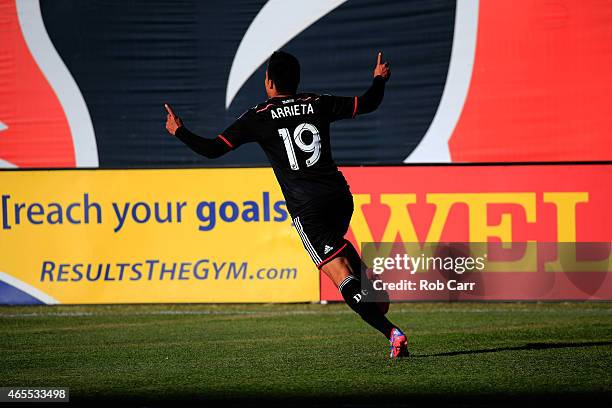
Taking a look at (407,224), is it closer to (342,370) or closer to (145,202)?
(145,202)

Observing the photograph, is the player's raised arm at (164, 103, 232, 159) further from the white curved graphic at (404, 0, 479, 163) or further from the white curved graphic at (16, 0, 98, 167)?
the white curved graphic at (16, 0, 98, 167)

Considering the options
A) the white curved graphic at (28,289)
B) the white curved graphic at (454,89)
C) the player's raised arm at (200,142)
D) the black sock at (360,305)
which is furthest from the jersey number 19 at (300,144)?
the white curved graphic at (28,289)

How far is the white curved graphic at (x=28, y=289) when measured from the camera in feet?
40.4

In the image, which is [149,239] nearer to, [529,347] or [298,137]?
[298,137]

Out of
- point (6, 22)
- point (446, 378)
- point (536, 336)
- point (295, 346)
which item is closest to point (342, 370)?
point (446, 378)

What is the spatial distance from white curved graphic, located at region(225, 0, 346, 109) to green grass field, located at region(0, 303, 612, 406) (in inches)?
114

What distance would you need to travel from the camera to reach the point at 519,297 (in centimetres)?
1190

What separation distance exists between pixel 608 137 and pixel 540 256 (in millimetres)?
1755

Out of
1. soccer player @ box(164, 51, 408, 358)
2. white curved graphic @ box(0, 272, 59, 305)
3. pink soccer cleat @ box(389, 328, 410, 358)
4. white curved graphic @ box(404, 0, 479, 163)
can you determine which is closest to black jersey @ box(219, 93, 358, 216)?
soccer player @ box(164, 51, 408, 358)

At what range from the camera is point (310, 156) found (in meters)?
7.63

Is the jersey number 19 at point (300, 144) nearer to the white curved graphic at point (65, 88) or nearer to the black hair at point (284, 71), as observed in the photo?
the black hair at point (284, 71)

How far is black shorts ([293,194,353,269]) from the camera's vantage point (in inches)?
298

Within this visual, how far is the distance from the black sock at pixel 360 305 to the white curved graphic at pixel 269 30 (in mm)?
5902

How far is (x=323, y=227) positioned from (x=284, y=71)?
1186 millimetres
